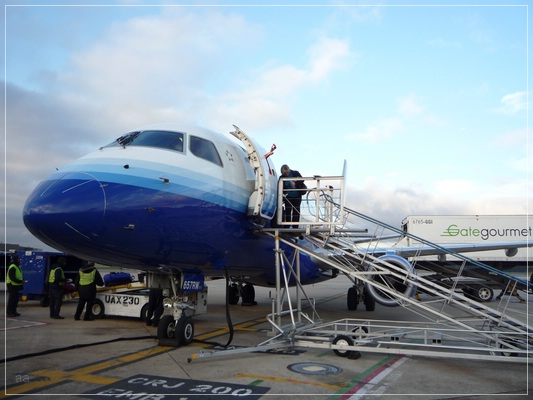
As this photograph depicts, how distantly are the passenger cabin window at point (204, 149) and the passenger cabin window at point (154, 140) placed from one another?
0.73 feet

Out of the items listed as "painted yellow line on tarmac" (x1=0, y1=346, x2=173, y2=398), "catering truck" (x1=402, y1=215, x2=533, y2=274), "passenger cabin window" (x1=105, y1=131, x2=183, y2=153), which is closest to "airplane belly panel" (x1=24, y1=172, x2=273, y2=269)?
"passenger cabin window" (x1=105, y1=131, x2=183, y2=153)

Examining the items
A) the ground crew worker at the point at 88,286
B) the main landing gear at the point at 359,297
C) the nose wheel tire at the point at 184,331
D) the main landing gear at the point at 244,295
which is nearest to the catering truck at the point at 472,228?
the main landing gear at the point at 359,297

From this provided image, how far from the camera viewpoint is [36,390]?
521cm

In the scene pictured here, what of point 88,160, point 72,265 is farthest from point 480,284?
Answer: point 88,160

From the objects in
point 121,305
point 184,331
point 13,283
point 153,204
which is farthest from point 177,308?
point 13,283

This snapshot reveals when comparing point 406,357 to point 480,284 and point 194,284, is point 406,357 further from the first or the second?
point 480,284

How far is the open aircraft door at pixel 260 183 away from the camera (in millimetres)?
7852

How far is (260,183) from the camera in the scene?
787 cm

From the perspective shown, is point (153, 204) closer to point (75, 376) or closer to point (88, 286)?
point (75, 376)

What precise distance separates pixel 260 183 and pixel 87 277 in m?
6.66

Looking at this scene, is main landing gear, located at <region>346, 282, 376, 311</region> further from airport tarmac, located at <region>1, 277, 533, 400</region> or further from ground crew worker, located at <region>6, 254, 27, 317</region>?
ground crew worker, located at <region>6, 254, 27, 317</region>

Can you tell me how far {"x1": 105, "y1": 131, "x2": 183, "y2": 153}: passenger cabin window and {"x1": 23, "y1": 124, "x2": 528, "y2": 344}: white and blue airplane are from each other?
17 mm

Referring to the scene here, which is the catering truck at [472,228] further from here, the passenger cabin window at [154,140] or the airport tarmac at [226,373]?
the passenger cabin window at [154,140]

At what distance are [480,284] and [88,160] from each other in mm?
A: 21678
